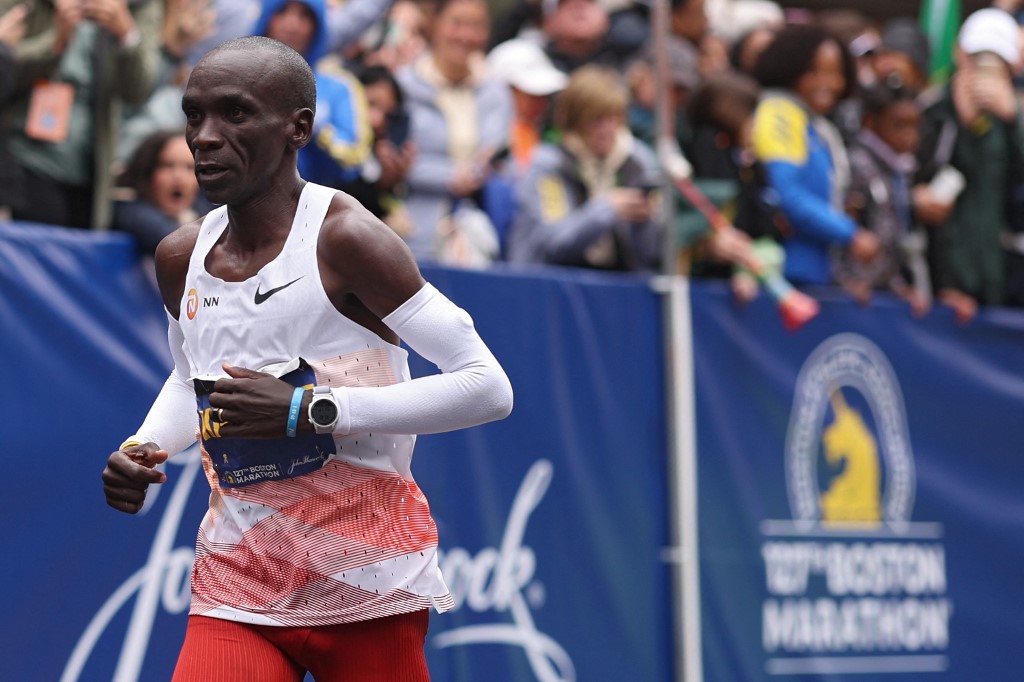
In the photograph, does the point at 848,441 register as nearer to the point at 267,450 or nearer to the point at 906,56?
the point at 906,56

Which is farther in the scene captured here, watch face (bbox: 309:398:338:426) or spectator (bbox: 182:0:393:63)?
spectator (bbox: 182:0:393:63)

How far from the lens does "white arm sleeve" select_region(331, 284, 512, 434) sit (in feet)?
10.5

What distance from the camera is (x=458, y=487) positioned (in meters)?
6.31

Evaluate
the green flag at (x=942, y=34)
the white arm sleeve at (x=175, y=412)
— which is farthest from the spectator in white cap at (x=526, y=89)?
the white arm sleeve at (x=175, y=412)

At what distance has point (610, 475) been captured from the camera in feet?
22.7

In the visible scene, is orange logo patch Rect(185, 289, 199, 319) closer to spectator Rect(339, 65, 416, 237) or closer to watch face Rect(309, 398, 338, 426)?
watch face Rect(309, 398, 338, 426)

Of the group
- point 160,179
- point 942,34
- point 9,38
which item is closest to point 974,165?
point 942,34

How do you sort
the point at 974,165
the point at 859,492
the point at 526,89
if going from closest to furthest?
the point at 526,89, the point at 859,492, the point at 974,165

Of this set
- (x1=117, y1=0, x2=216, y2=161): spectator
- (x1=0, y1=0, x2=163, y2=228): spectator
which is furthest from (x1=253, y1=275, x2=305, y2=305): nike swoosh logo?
(x1=117, y1=0, x2=216, y2=161): spectator

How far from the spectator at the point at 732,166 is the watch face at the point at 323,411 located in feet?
14.7

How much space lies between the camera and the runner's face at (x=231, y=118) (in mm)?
3201

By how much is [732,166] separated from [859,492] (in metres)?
1.78

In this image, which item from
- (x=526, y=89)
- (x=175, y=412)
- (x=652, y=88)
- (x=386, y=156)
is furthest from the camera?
(x=652, y=88)

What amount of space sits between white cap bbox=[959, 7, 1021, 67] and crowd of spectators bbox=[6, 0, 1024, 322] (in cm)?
1
